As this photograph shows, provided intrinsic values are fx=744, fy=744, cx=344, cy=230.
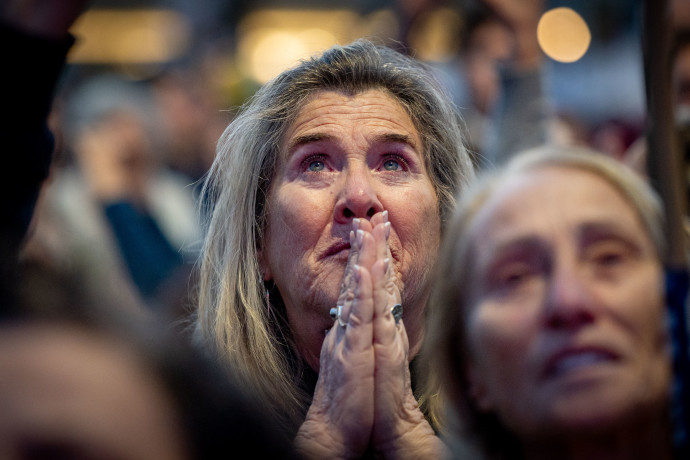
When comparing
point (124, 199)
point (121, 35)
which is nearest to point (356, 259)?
point (124, 199)

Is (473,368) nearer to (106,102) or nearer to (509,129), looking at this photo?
(509,129)

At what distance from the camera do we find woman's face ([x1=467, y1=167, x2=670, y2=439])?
1099 millimetres

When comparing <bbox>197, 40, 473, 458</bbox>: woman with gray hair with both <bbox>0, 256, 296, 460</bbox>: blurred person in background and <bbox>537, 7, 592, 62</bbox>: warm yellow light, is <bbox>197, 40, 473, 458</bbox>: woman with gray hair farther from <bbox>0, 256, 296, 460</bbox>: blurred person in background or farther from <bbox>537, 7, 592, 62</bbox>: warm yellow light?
<bbox>537, 7, 592, 62</bbox>: warm yellow light

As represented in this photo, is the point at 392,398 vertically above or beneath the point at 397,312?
beneath

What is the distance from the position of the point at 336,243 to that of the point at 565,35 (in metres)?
5.94

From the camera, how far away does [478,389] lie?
126 cm

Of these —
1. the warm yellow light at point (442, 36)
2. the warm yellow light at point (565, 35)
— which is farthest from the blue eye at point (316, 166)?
the warm yellow light at point (565, 35)

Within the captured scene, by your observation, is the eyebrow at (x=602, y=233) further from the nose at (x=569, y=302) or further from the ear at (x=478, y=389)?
the ear at (x=478, y=389)

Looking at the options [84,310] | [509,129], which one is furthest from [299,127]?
[84,310]

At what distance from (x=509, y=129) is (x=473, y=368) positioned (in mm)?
1424

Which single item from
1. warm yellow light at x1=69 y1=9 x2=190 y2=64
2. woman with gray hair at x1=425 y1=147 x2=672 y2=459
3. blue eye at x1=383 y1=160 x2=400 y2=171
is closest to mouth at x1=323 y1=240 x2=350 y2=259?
blue eye at x1=383 y1=160 x2=400 y2=171

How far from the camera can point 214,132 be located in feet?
15.4

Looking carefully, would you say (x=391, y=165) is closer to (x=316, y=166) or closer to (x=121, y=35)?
(x=316, y=166)

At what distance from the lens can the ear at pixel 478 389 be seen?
124 centimetres
